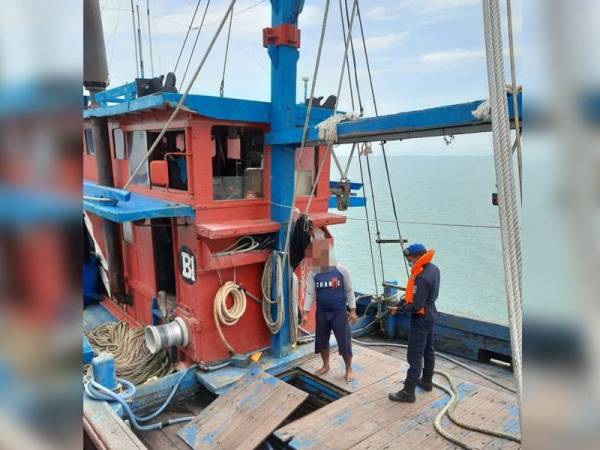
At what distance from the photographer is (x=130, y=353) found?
564 centimetres

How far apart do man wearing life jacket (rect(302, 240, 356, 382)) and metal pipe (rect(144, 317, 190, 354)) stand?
5.24 ft

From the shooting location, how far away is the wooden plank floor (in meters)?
3.40

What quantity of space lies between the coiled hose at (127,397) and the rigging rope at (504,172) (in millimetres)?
3662

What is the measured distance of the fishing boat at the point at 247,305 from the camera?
3.63 meters

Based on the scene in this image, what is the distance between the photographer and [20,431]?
1.70 feet

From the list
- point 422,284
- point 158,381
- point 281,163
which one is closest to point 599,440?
point 422,284

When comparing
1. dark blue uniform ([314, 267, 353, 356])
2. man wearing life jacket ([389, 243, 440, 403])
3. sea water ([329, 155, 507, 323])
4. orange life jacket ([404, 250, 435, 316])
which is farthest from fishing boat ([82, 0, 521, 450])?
sea water ([329, 155, 507, 323])

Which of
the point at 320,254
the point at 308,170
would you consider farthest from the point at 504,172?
the point at 308,170

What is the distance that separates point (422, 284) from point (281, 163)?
6.61ft

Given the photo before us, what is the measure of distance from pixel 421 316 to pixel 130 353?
12.9 feet

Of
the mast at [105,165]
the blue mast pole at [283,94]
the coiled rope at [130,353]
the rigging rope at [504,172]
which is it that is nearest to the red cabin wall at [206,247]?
the blue mast pole at [283,94]

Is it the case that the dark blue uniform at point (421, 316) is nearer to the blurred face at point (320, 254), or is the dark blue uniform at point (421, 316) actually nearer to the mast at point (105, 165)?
the blurred face at point (320, 254)

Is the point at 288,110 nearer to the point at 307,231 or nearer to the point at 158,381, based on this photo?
the point at 307,231

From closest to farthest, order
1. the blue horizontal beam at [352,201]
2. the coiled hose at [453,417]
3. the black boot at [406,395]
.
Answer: the coiled hose at [453,417], the black boot at [406,395], the blue horizontal beam at [352,201]
